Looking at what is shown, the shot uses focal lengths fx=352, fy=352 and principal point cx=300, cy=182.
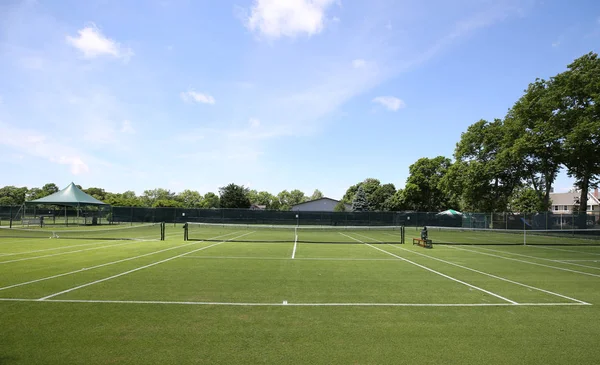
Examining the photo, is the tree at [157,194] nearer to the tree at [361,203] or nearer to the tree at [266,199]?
the tree at [266,199]

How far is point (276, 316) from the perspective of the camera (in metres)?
6.64

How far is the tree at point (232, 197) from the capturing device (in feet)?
233

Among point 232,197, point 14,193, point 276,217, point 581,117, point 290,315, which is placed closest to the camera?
point 290,315

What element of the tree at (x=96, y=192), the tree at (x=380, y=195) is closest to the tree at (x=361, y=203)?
the tree at (x=380, y=195)

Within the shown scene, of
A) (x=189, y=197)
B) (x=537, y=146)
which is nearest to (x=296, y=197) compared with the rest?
(x=189, y=197)

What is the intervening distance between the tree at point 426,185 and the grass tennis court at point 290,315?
66.9 metres

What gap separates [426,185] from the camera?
78.1m

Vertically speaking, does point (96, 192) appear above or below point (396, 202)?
above

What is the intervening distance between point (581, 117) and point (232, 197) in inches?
2205

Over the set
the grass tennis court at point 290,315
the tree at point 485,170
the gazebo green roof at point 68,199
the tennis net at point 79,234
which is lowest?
the tennis net at point 79,234

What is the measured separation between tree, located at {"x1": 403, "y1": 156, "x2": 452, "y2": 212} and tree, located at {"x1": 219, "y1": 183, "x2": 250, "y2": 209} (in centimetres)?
3572

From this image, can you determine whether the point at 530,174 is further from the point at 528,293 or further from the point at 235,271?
the point at 235,271

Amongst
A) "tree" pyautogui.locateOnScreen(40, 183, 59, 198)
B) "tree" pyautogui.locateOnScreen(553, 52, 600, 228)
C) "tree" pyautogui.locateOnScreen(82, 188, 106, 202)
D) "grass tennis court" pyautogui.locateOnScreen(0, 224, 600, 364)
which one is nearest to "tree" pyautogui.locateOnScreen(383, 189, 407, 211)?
"tree" pyautogui.locateOnScreen(553, 52, 600, 228)

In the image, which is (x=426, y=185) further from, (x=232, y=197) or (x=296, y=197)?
(x=296, y=197)
